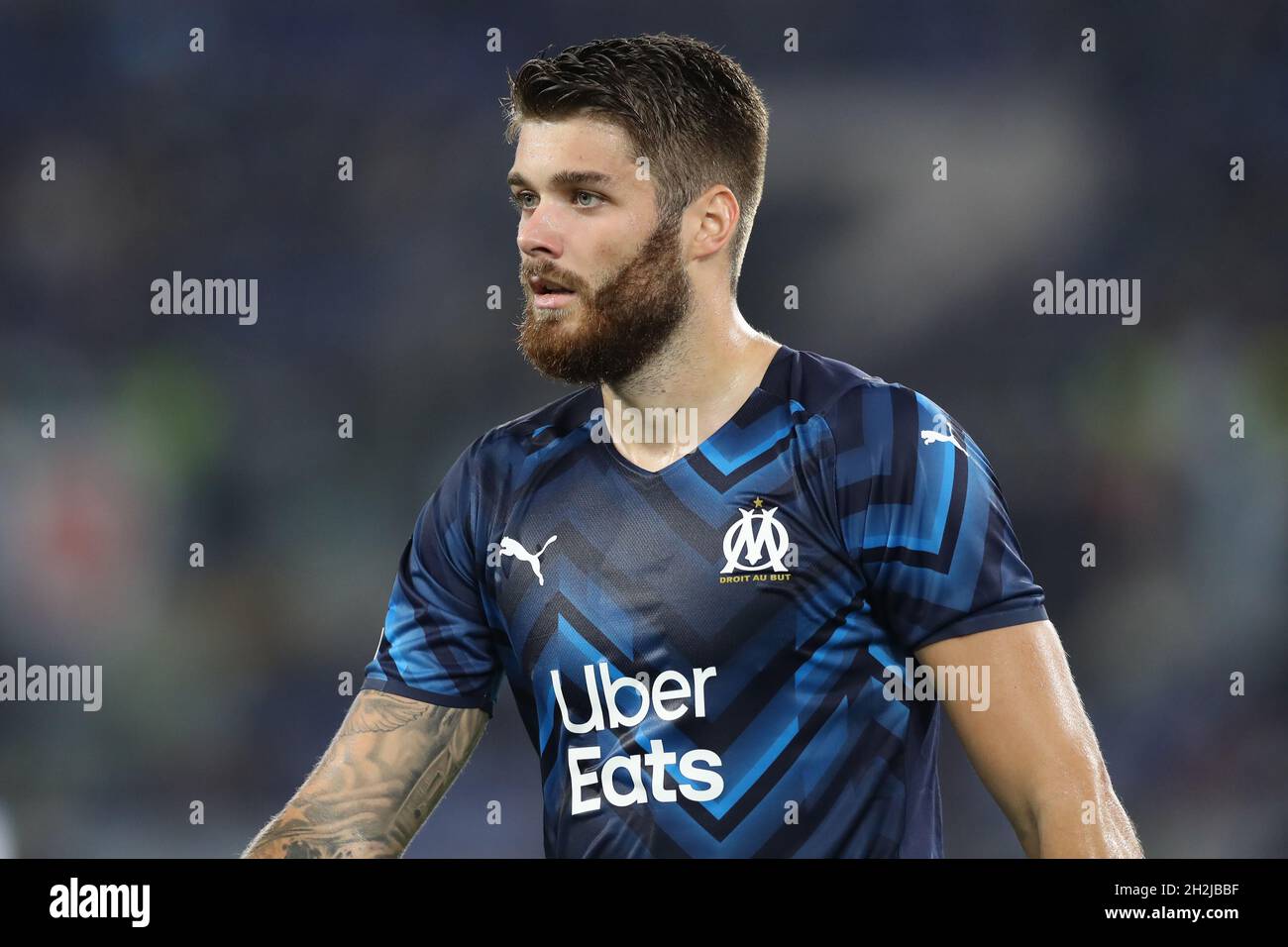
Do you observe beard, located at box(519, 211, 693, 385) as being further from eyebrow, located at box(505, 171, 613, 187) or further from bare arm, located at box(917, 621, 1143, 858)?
bare arm, located at box(917, 621, 1143, 858)

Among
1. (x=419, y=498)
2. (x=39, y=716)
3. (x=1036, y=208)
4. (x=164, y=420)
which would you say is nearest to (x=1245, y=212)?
(x=1036, y=208)

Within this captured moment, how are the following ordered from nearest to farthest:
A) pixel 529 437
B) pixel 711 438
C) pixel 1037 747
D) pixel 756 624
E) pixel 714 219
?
pixel 1037 747 → pixel 756 624 → pixel 711 438 → pixel 714 219 → pixel 529 437

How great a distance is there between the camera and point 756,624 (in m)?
3.69

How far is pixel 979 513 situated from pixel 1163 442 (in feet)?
15.9

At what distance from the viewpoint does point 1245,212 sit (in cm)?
810

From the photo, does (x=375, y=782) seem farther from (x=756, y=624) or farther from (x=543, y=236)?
(x=543, y=236)

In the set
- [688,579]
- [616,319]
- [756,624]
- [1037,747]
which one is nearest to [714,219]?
[616,319]

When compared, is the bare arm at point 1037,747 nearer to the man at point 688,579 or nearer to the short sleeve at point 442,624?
the man at point 688,579

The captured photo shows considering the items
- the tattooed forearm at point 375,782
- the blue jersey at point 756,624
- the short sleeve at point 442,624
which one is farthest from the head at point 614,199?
the tattooed forearm at point 375,782

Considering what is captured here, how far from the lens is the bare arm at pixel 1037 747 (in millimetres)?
3279

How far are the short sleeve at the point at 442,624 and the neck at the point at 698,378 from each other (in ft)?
1.81

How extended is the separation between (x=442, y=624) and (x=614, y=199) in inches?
51.2

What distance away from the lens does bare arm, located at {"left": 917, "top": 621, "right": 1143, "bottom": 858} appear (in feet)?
10.8

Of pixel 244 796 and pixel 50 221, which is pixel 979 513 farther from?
pixel 50 221
